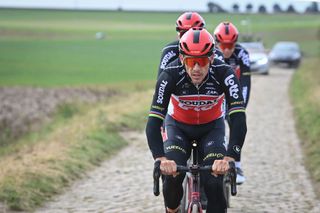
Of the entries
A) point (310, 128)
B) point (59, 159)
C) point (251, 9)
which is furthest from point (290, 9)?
point (59, 159)

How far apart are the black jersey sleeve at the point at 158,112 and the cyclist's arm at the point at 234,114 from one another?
1.59 feet

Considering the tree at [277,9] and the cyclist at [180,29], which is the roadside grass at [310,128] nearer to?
the cyclist at [180,29]

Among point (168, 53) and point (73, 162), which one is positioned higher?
point (168, 53)

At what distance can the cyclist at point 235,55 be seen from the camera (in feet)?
28.9

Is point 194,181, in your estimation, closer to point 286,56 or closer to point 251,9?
point 251,9

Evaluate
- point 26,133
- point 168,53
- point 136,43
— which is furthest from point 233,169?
point 136,43

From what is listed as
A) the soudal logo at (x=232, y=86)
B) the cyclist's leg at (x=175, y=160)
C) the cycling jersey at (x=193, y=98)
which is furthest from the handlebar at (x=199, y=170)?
the soudal logo at (x=232, y=86)

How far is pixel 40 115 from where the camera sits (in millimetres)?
22016

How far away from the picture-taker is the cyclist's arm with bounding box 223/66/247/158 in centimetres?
572

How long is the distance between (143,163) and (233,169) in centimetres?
665

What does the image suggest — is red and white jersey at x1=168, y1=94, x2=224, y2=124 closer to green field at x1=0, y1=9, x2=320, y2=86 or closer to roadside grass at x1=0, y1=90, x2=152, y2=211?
roadside grass at x1=0, y1=90, x2=152, y2=211

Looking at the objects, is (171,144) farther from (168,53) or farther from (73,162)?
(73,162)

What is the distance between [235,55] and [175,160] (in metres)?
3.20

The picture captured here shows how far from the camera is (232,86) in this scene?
19.7 feet
